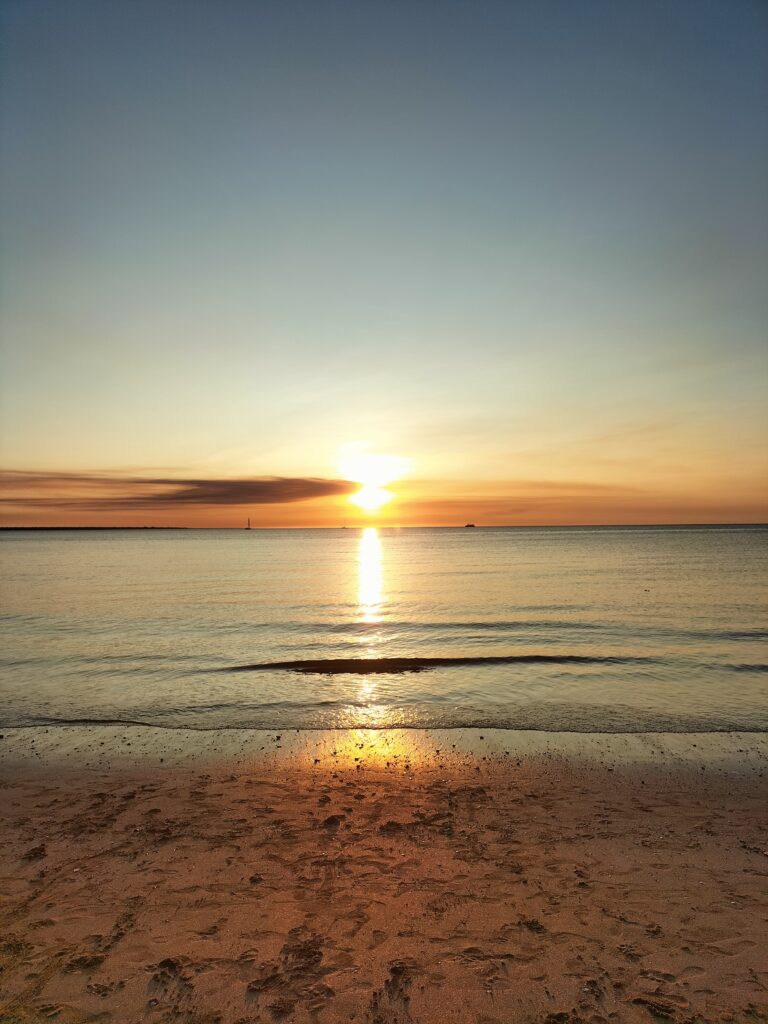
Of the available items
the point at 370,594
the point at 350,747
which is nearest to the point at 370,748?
the point at 350,747

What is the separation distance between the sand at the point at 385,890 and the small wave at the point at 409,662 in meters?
9.02

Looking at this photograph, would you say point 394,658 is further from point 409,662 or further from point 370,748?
point 370,748

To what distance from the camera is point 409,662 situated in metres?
22.7

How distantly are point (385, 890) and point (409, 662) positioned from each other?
50.0ft

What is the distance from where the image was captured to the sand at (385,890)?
5801 millimetres

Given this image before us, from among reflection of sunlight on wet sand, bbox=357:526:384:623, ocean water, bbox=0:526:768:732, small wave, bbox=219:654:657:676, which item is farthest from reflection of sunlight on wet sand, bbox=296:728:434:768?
reflection of sunlight on wet sand, bbox=357:526:384:623

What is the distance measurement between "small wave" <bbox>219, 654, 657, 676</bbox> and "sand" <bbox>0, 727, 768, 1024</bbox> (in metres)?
9.02

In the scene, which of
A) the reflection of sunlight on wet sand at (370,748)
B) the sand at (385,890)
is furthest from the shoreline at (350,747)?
the sand at (385,890)

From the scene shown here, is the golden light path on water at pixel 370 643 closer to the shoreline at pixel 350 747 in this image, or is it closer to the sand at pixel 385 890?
the shoreline at pixel 350 747

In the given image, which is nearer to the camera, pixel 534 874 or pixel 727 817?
pixel 534 874

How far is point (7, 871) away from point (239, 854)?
2910 millimetres

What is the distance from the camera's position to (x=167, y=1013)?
5.62 metres

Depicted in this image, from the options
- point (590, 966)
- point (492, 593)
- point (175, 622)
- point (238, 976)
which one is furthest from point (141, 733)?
point (492, 593)

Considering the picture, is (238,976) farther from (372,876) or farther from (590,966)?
(590,966)
